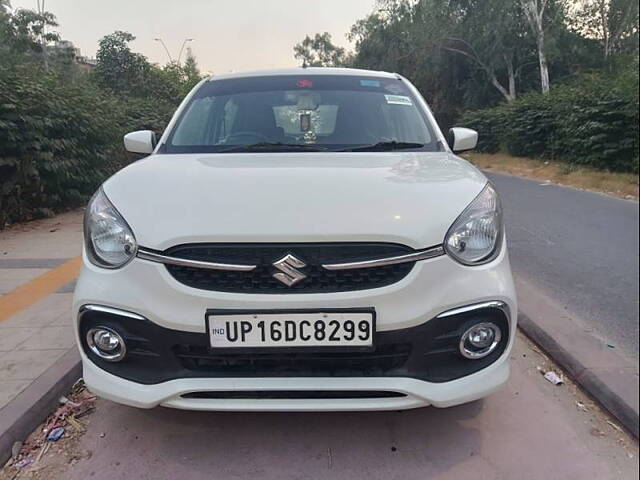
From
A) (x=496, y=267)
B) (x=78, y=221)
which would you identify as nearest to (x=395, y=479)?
(x=496, y=267)

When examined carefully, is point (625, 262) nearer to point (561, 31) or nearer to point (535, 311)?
point (535, 311)

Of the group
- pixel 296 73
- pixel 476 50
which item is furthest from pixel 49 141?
pixel 476 50

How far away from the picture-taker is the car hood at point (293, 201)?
1.99 metres

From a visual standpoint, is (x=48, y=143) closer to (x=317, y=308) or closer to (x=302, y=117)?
(x=302, y=117)

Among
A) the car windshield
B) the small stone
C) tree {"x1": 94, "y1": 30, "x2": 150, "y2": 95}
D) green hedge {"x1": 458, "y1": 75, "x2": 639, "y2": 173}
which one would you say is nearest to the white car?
green hedge {"x1": 458, "y1": 75, "x2": 639, "y2": 173}

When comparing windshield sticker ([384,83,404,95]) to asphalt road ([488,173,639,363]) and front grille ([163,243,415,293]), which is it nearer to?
asphalt road ([488,173,639,363])

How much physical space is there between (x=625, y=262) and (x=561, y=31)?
82.1 ft

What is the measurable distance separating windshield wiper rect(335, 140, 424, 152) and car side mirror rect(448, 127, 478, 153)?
15.1 inches

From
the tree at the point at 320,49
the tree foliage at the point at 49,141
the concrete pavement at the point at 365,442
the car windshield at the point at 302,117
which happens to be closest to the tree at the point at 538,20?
the tree foliage at the point at 49,141

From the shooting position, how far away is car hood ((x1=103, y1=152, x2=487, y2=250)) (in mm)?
1986

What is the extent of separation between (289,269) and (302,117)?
1.54m

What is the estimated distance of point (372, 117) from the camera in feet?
10.6

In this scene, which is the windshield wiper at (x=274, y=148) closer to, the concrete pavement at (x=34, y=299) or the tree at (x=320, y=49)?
the concrete pavement at (x=34, y=299)

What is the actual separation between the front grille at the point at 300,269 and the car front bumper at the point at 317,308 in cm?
3
